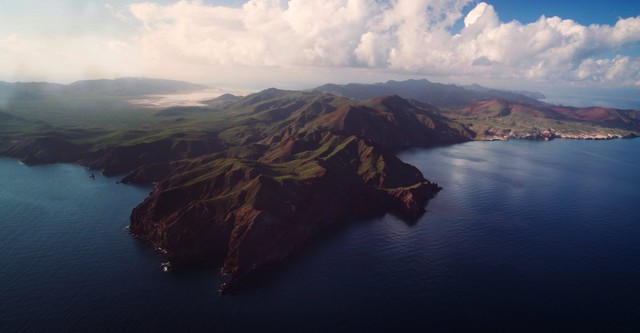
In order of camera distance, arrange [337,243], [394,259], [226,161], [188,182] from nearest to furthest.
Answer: [394,259] → [337,243] → [188,182] → [226,161]

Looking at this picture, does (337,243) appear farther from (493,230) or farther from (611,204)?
(611,204)

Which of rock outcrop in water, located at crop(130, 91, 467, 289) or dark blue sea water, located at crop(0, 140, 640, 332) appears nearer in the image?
dark blue sea water, located at crop(0, 140, 640, 332)

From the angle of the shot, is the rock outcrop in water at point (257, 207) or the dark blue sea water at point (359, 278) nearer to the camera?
the dark blue sea water at point (359, 278)

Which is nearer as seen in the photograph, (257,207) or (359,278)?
(359,278)

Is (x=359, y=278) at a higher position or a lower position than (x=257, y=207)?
lower

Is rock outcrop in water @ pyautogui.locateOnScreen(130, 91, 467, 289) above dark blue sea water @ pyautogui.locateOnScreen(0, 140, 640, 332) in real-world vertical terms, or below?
above

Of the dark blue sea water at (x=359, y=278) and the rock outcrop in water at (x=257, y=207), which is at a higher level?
the rock outcrop in water at (x=257, y=207)

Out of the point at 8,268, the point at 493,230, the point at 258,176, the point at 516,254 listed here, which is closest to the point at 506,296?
the point at 516,254

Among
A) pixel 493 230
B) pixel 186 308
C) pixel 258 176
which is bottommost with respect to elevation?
pixel 186 308
